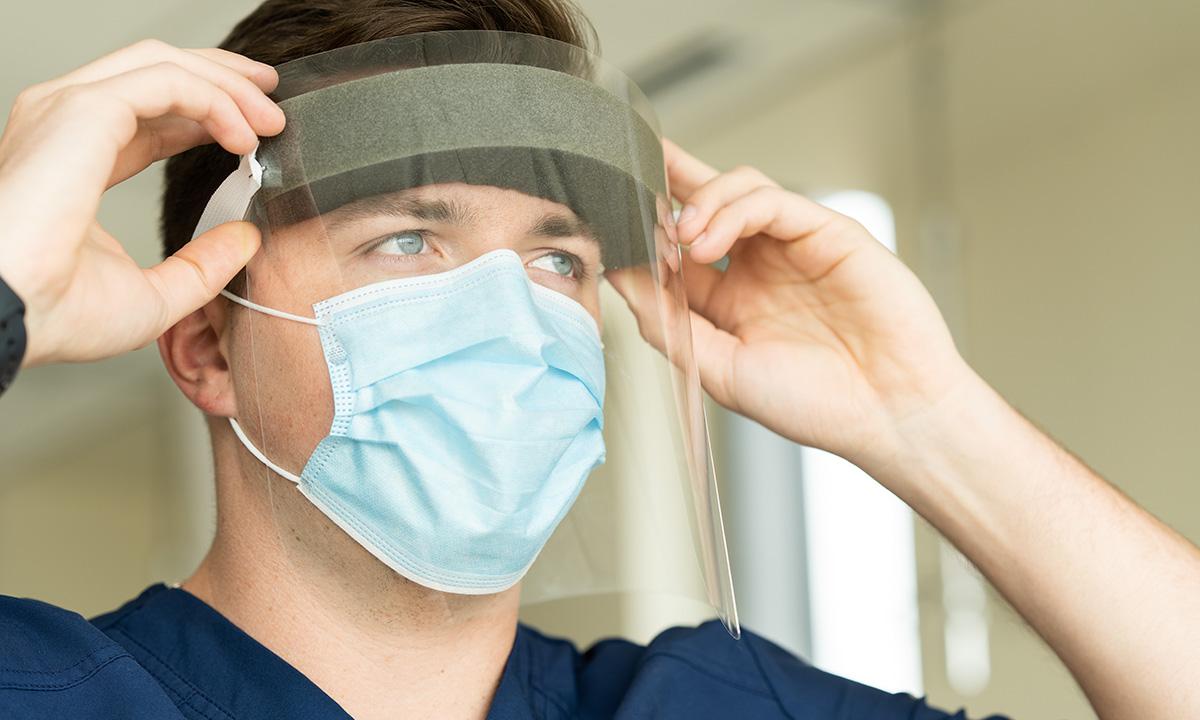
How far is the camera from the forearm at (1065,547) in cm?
135

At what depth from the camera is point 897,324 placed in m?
1.50

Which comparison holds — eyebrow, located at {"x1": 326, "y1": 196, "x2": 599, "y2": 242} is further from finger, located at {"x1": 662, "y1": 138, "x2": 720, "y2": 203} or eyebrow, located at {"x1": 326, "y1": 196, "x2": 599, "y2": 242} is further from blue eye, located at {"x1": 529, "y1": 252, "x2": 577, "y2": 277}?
finger, located at {"x1": 662, "y1": 138, "x2": 720, "y2": 203}

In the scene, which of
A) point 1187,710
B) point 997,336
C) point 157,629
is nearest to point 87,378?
point 997,336

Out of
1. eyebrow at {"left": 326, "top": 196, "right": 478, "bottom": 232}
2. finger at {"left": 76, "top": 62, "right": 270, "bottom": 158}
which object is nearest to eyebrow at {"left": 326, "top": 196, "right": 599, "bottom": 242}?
eyebrow at {"left": 326, "top": 196, "right": 478, "bottom": 232}

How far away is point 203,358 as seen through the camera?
52.4 inches

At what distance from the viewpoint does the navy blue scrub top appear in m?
1.18

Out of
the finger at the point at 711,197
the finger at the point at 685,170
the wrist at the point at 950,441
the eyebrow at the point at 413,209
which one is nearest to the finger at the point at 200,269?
the eyebrow at the point at 413,209

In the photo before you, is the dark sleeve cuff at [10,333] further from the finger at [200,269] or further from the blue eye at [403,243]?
the blue eye at [403,243]

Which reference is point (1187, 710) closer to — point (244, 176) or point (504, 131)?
point (504, 131)

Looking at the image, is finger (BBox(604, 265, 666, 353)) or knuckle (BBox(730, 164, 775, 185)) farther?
knuckle (BBox(730, 164, 775, 185))

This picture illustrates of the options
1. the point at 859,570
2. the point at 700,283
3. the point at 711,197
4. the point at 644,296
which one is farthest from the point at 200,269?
the point at 859,570

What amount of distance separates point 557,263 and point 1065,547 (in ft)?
2.10

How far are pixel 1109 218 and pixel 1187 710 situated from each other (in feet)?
5.48

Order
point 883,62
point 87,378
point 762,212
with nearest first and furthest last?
point 762,212
point 883,62
point 87,378
